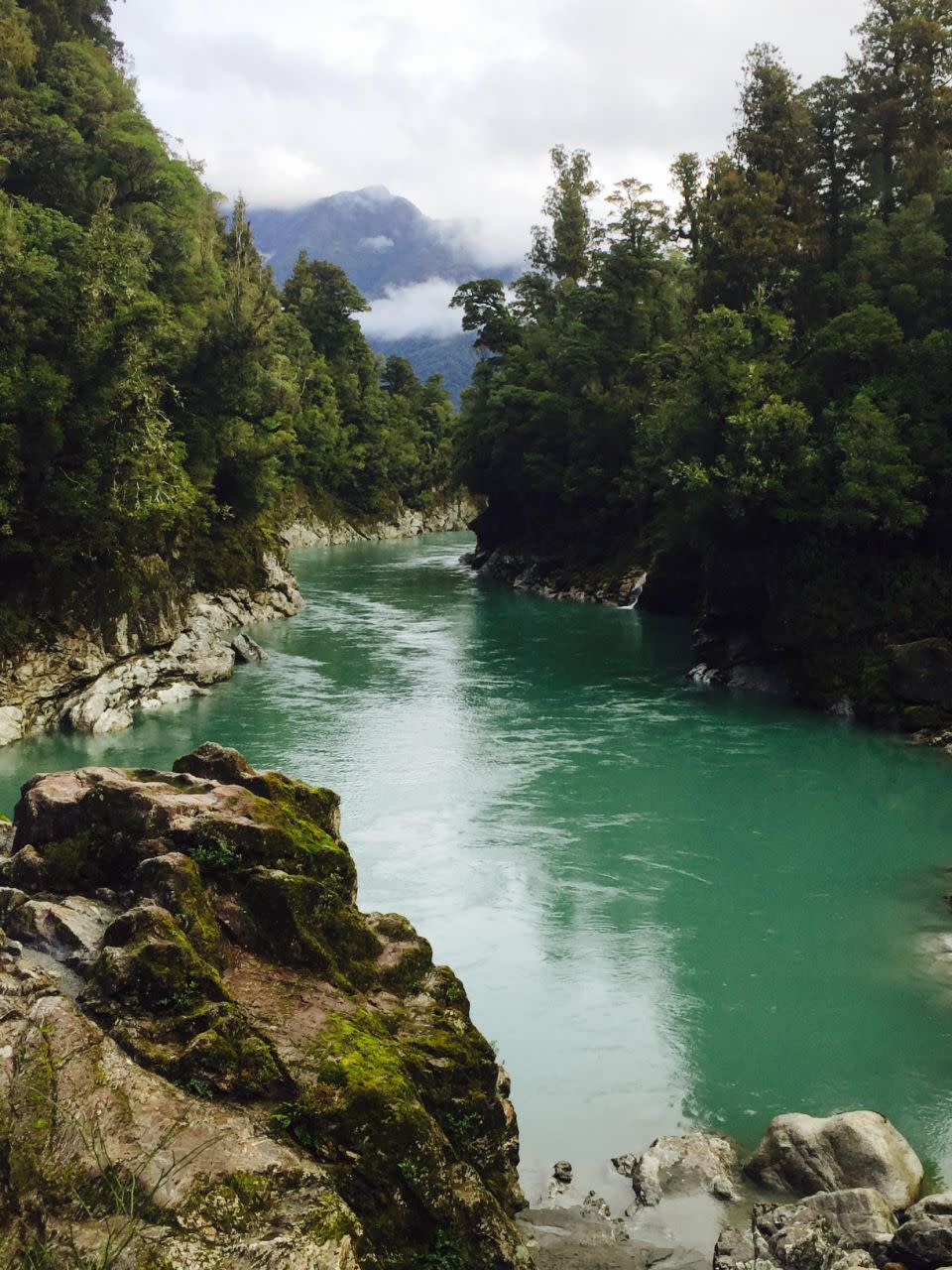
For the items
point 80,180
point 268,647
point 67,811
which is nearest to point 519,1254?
point 67,811

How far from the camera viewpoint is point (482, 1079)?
959cm

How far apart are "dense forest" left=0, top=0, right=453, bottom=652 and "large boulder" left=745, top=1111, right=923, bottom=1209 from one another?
22254 mm

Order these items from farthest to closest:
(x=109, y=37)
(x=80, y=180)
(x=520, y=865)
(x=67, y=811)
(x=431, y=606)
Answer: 1. (x=109, y=37)
2. (x=431, y=606)
3. (x=80, y=180)
4. (x=520, y=865)
5. (x=67, y=811)

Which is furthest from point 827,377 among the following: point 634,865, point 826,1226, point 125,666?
point 826,1226

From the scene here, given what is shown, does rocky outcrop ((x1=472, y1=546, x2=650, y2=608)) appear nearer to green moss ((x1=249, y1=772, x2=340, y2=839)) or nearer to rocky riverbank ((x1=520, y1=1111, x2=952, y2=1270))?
green moss ((x1=249, y1=772, x2=340, y2=839))

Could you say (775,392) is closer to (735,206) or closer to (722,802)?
(735,206)

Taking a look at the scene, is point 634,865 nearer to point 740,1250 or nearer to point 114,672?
point 740,1250

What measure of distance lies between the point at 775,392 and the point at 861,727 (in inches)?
418

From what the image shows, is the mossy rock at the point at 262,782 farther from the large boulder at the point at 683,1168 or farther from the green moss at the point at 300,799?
the large boulder at the point at 683,1168

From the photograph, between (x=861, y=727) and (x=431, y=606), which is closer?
(x=861, y=727)

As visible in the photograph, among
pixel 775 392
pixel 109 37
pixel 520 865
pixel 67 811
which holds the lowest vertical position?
pixel 520 865

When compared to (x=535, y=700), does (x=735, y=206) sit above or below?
above

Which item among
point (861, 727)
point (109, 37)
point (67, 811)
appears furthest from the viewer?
point (109, 37)

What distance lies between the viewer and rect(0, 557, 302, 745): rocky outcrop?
27375mm
